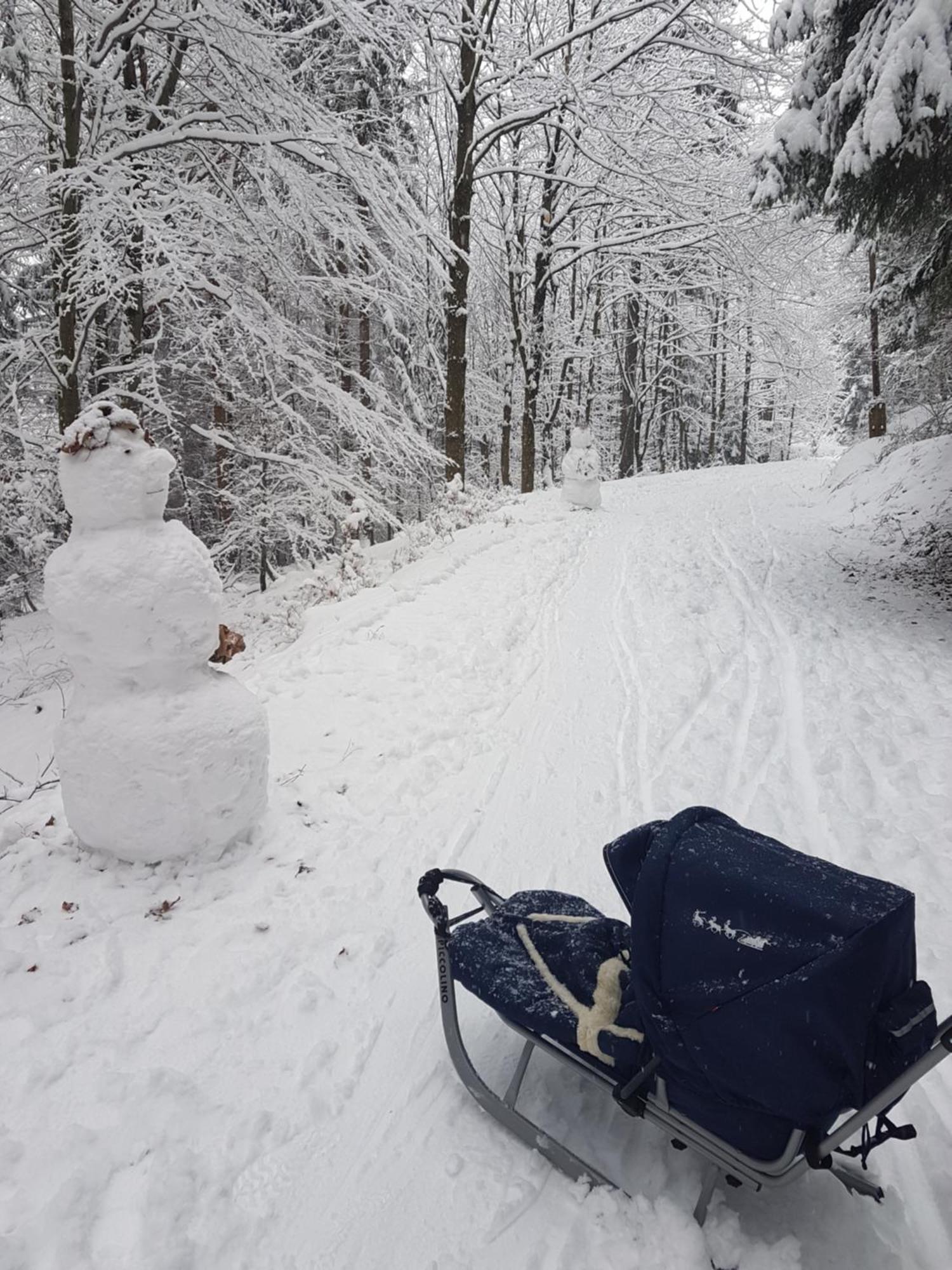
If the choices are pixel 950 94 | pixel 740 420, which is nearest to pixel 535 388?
pixel 950 94

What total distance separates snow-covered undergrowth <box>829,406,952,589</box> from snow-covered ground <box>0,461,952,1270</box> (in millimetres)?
2651

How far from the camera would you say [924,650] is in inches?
249

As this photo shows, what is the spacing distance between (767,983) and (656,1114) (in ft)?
2.09

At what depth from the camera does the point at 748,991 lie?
70.0 inches

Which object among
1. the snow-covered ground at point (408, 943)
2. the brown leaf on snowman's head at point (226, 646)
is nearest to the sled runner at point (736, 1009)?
the snow-covered ground at point (408, 943)

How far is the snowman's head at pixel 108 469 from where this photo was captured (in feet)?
10.7

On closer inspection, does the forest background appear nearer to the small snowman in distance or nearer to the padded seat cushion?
the small snowman in distance

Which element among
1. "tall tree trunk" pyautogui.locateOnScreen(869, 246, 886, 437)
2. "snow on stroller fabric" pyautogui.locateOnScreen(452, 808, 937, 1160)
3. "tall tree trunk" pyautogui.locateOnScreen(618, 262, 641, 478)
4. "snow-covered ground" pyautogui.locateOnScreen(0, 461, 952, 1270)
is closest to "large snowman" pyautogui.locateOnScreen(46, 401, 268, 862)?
"snow-covered ground" pyautogui.locateOnScreen(0, 461, 952, 1270)

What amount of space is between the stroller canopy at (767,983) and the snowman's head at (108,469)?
300cm

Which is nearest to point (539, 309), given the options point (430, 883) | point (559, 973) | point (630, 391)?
point (630, 391)

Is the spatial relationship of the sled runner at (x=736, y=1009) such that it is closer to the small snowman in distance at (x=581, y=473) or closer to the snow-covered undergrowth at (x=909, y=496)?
the snow-covered undergrowth at (x=909, y=496)

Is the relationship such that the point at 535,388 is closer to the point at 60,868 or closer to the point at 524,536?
the point at 524,536

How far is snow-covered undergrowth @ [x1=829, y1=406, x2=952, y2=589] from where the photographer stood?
9.46 m

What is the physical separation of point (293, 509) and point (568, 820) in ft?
29.0
